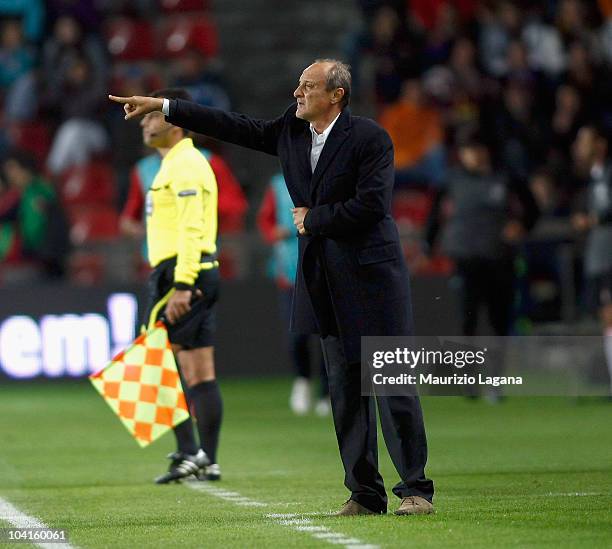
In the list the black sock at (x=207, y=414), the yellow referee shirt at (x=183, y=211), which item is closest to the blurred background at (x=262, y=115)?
the black sock at (x=207, y=414)

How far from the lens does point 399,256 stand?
7188 mm

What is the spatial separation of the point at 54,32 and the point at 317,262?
13.6 m

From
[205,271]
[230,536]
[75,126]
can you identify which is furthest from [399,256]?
[75,126]

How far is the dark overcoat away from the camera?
704cm

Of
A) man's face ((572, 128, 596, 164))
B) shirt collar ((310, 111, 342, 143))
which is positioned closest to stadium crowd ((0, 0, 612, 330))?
man's face ((572, 128, 596, 164))

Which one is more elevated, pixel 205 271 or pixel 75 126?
pixel 75 126

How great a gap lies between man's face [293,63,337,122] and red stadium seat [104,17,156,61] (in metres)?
13.3

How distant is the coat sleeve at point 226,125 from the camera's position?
7.21 meters

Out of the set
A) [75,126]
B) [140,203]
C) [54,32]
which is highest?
[54,32]

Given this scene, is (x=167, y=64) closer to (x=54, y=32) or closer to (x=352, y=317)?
(x=54, y=32)

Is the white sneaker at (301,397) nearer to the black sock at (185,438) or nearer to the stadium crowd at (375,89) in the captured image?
the stadium crowd at (375,89)

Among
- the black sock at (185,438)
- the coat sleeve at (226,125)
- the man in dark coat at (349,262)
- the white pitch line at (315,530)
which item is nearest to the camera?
the white pitch line at (315,530)

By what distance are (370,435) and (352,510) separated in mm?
340

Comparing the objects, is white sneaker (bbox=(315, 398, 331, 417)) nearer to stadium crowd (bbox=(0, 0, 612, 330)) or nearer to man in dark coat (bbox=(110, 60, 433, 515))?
stadium crowd (bbox=(0, 0, 612, 330))
